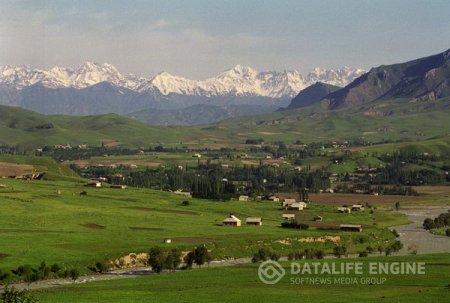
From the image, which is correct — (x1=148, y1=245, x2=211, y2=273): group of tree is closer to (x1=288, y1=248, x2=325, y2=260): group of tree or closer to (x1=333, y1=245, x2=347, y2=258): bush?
(x1=288, y1=248, x2=325, y2=260): group of tree

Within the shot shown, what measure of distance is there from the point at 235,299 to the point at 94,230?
74042mm

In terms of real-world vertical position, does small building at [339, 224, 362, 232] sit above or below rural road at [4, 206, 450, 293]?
above

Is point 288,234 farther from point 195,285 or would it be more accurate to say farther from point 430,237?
point 195,285

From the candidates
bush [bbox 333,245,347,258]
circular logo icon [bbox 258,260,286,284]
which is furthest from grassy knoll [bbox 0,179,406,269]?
circular logo icon [bbox 258,260,286,284]

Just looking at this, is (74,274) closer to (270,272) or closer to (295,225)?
(270,272)

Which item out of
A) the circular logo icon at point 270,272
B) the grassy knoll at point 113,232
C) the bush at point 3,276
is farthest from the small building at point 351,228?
the bush at point 3,276

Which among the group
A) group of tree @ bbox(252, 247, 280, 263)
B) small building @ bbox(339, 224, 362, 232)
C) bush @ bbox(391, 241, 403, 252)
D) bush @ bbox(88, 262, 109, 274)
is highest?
small building @ bbox(339, 224, 362, 232)

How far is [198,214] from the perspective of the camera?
19175 cm

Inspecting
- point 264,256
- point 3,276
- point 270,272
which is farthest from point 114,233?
point 270,272

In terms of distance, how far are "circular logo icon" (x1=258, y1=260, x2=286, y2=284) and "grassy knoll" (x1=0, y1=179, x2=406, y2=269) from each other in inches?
840

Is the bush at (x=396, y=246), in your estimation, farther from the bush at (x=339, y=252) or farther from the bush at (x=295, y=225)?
the bush at (x=295, y=225)

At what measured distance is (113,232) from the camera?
149 m

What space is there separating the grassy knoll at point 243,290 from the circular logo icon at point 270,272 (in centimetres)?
107

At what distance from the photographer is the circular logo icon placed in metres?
99.2
